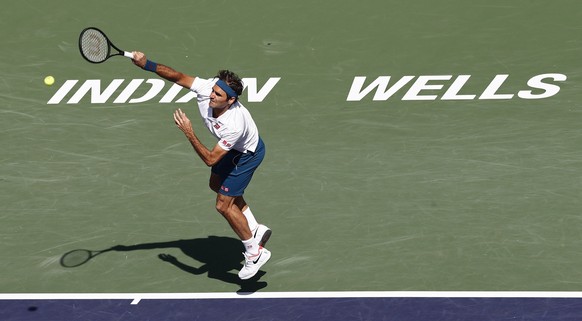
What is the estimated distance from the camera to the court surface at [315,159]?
12203 mm

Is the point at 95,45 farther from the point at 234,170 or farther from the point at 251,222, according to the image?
the point at 251,222

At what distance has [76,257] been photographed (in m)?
12.9

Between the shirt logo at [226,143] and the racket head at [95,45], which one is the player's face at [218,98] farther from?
the racket head at [95,45]

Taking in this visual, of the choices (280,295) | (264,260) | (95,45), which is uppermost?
(95,45)

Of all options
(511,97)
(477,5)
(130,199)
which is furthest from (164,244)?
(477,5)

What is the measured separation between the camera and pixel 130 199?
→ 47.1 ft

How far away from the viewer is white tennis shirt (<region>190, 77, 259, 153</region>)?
1176 centimetres

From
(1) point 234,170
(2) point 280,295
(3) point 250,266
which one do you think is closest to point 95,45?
(1) point 234,170

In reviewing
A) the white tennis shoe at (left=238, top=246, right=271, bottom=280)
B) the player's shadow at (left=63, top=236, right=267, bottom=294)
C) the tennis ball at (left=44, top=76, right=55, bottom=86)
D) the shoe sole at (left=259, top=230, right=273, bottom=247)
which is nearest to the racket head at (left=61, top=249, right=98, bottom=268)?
the player's shadow at (left=63, top=236, right=267, bottom=294)

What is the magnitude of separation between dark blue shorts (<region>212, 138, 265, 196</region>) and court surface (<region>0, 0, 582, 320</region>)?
1.04 meters

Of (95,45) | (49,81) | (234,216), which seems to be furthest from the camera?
(49,81)

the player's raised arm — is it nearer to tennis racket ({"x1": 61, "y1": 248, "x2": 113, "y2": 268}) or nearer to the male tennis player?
the male tennis player

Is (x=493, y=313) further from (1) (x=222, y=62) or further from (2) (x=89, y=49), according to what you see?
(1) (x=222, y=62)

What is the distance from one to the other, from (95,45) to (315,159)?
390cm
